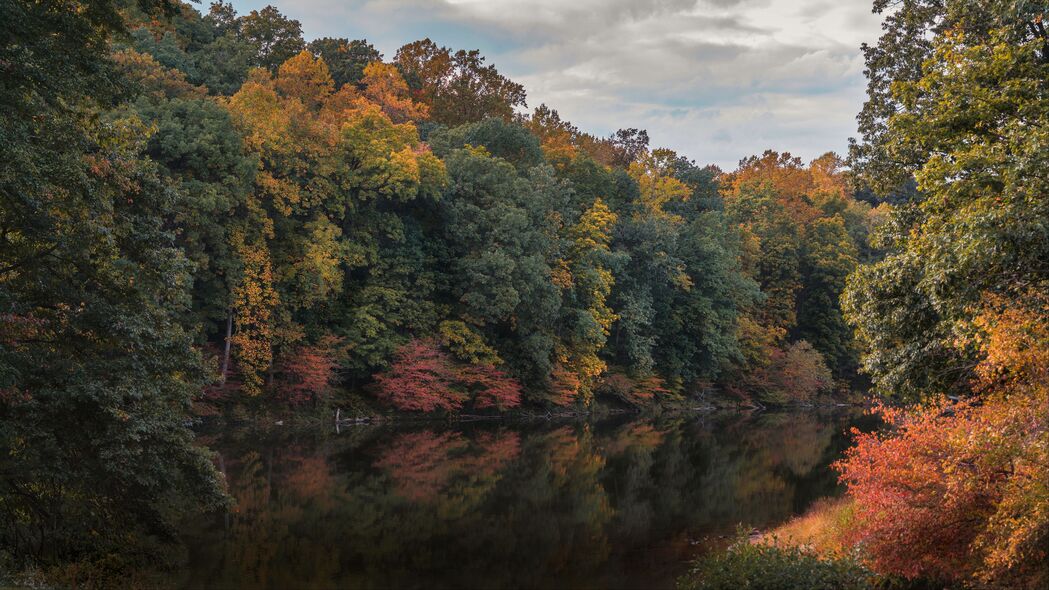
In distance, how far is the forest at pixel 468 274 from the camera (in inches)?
483

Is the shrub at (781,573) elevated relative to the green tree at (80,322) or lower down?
lower down

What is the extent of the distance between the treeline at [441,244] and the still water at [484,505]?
4.73m

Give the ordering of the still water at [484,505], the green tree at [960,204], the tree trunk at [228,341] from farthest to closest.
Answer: the tree trunk at [228,341]
the still water at [484,505]
the green tree at [960,204]

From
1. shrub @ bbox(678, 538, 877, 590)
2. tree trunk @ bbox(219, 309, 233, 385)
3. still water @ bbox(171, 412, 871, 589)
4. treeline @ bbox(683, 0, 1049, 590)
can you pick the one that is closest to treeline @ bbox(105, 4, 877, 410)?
tree trunk @ bbox(219, 309, 233, 385)

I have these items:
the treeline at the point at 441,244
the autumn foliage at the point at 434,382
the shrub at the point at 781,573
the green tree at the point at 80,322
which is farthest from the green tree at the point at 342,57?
the shrub at the point at 781,573

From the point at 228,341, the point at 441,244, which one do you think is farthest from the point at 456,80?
the point at 228,341

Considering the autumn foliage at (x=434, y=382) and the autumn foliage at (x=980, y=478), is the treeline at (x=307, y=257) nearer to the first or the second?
the autumn foliage at (x=434, y=382)

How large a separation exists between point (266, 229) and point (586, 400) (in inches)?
901

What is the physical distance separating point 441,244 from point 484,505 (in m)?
23.6

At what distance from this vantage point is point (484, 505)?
22.9 m

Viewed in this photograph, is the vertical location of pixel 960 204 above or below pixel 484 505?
above

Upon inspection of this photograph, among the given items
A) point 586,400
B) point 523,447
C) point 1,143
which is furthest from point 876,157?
point 586,400

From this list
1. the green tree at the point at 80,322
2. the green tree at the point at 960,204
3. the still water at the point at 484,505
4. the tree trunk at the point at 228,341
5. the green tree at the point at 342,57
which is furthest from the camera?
the green tree at the point at 342,57

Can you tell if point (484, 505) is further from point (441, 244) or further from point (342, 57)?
point (342, 57)
